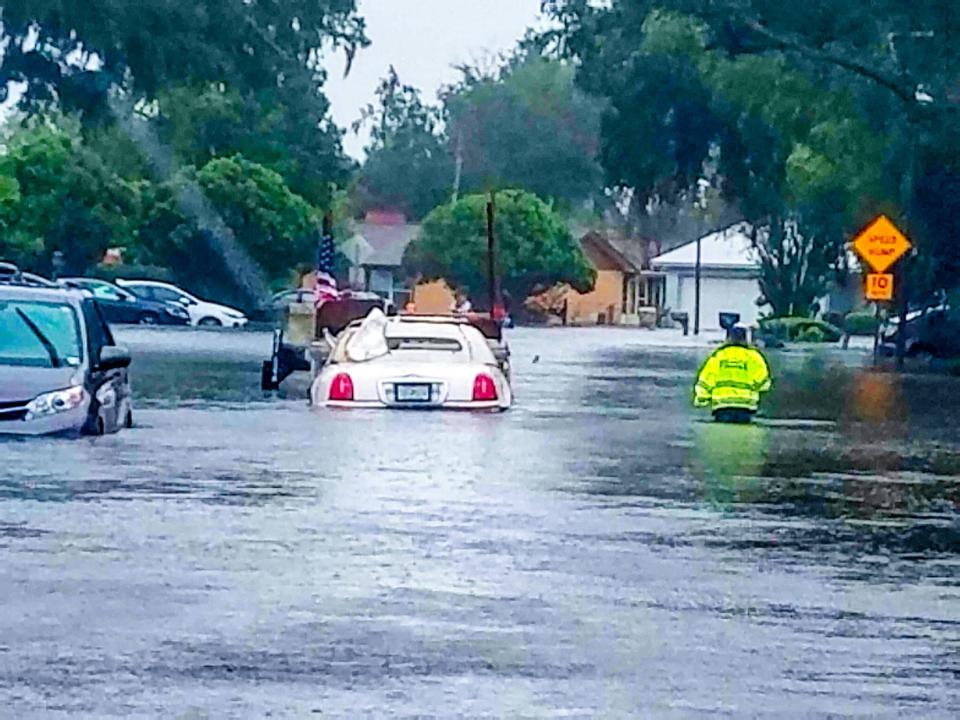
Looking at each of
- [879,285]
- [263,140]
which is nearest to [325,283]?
[879,285]

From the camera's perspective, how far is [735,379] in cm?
2702

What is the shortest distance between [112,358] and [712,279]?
9229 cm

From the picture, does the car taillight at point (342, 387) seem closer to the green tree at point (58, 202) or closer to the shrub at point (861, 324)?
the green tree at point (58, 202)

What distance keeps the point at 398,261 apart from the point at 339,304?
75.4 metres

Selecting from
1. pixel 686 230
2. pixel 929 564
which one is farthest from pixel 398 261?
pixel 929 564

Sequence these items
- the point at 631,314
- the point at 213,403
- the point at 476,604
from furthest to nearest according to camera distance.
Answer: the point at 631,314, the point at 213,403, the point at 476,604

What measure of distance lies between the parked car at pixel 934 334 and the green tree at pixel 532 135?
5215 cm

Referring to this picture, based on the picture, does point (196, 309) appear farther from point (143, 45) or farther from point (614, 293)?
point (614, 293)

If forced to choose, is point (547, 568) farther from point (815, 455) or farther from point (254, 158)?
point (254, 158)

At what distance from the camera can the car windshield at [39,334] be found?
69.7ft

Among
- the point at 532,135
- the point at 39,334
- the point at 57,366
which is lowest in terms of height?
the point at 57,366

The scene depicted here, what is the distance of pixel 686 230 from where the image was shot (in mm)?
144500

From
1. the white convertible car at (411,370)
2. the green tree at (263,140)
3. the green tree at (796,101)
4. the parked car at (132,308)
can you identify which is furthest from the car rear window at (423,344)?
the green tree at (263,140)

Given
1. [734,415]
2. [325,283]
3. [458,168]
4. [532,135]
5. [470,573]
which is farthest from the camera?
[458,168]
